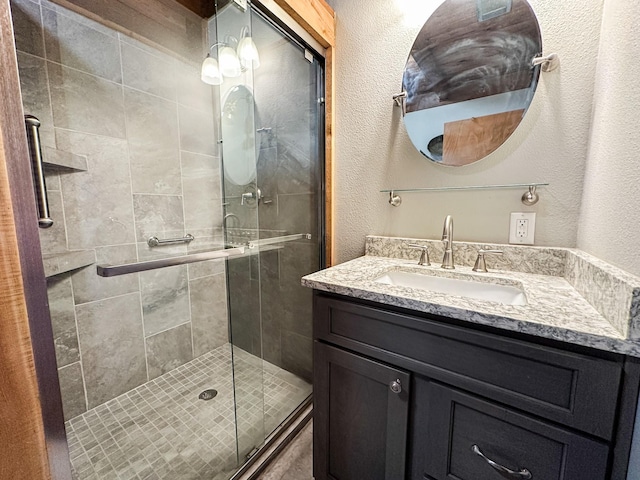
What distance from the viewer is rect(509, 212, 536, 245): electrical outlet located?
955 millimetres

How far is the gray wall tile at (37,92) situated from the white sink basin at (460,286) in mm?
1543

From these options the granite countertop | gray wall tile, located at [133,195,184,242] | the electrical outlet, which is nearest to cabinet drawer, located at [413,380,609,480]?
the granite countertop

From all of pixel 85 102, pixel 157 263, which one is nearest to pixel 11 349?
pixel 157 263

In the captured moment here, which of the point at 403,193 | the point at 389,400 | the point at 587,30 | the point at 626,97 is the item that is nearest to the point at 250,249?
the point at 403,193

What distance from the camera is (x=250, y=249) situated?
1.37 m

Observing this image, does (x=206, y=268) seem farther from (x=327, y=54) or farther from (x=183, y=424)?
(x=327, y=54)

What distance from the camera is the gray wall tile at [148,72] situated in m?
1.38

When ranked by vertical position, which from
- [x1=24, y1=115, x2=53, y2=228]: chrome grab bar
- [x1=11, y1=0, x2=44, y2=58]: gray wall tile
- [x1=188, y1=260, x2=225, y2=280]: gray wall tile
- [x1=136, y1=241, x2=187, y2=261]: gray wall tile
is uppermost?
[x1=11, y1=0, x2=44, y2=58]: gray wall tile

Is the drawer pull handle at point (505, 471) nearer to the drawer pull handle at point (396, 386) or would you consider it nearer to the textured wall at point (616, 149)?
the drawer pull handle at point (396, 386)

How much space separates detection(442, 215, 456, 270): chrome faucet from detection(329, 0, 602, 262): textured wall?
11cm

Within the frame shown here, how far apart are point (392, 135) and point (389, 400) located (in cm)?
104

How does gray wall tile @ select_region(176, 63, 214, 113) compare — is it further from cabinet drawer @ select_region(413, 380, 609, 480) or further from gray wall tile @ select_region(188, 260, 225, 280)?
cabinet drawer @ select_region(413, 380, 609, 480)

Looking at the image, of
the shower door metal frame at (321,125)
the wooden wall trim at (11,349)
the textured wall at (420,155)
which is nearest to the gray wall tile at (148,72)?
the shower door metal frame at (321,125)

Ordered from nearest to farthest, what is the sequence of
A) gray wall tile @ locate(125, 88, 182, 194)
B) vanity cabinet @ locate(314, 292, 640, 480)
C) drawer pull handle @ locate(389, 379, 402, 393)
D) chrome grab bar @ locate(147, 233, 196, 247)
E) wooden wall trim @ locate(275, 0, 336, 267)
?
vanity cabinet @ locate(314, 292, 640, 480) → drawer pull handle @ locate(389, 379, 402, 393) → wooden wall trim @ locate(275, 0, 336, 267) → gray wall tile @ locate(125, 88, 182, 194) → chrome grab bar @ locate(147, 233, 196, 247)
